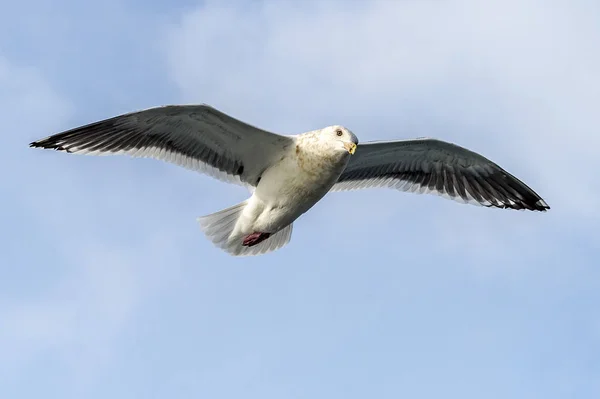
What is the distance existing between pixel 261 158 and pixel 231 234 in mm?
1173

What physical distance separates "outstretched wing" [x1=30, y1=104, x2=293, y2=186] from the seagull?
1 cm

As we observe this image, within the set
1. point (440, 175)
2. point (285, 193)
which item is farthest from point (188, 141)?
point (440, 175)

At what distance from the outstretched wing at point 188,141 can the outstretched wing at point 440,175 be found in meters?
1.52

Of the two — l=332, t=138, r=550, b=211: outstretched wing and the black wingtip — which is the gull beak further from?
the black wingtip

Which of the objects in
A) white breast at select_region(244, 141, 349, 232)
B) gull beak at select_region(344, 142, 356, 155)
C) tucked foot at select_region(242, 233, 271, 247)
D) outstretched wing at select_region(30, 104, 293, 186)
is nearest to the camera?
gull beak at select_region(344, 142, 356, 155)

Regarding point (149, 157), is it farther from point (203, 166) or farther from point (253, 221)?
point (253, 221)

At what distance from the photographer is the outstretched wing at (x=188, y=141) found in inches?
471

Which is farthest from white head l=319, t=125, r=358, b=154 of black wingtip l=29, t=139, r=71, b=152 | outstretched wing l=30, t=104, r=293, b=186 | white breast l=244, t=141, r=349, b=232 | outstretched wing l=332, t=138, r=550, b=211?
black wingtip l=29, t=139, r=71, b=152

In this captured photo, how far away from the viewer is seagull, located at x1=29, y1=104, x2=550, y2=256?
1179 centimetres

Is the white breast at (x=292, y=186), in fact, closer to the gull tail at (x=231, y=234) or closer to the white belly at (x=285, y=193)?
the white belly at (x=285, y=193)

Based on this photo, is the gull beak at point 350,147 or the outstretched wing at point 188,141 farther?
the outstretched wing at point 188,141

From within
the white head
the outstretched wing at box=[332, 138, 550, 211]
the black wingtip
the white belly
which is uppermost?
the outstretched wing at box=[332, 138, 550, 211]

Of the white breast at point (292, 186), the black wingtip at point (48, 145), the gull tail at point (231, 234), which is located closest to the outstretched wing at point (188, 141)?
the black wingtip at point (48, 145)

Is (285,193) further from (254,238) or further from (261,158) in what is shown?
(254,238)
